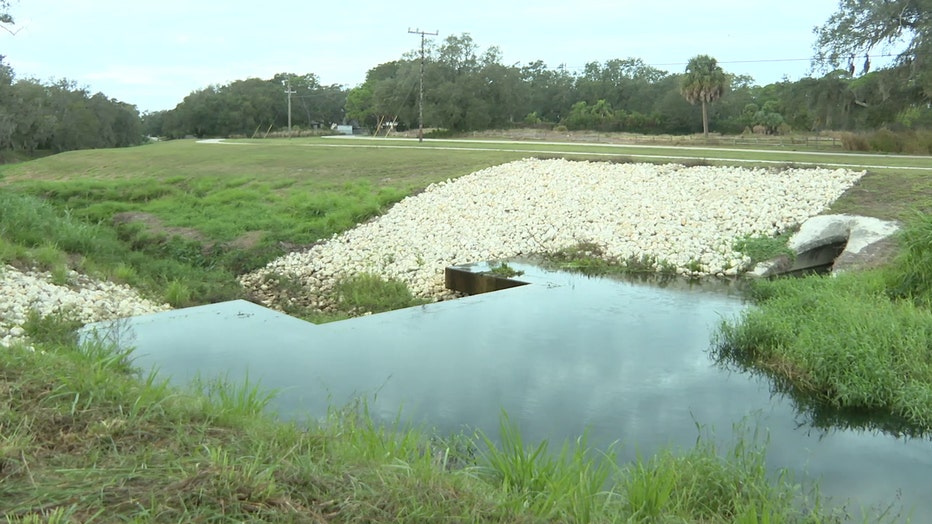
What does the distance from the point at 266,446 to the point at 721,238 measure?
1084 cm

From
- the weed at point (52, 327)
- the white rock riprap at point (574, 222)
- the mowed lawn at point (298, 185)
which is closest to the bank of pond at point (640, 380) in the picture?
the weed at point (52, 327)

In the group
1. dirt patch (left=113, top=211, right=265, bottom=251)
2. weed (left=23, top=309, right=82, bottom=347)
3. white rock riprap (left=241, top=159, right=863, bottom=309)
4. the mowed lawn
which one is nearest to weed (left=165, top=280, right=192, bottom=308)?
white rock riprap (left=241, top=159, right=863, bottom=309)

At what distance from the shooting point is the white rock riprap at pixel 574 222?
13312 mm

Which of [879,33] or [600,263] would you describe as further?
[879,33]

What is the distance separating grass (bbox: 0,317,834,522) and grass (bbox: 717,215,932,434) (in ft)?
5.60

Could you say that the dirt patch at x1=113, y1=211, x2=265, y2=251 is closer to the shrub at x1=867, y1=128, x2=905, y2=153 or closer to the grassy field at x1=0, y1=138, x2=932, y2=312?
the grassy field at x1=0, y1=138, x2=932, y2=312

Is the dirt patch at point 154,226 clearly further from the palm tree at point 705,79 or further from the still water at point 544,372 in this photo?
the palm tree at point 705,79

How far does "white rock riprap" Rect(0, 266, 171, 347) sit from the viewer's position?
325 inches

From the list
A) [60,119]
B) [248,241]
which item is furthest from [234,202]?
[60,119]

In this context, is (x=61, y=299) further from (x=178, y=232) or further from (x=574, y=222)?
(x=574, y=222)

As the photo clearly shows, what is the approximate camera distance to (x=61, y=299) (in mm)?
9305

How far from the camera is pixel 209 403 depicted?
15.4ft

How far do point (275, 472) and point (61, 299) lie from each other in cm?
696

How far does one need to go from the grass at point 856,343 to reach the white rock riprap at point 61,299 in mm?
6866
